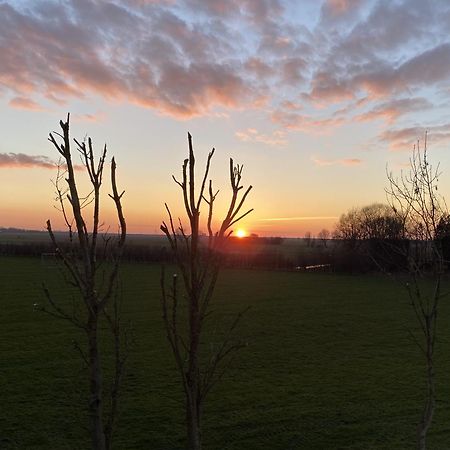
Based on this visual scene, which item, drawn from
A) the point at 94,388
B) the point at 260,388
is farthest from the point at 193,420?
the point at 260,388

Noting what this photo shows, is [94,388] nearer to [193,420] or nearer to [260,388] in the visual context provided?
[193,420]

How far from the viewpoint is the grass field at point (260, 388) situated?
261 inches

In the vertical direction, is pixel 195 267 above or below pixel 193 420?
above

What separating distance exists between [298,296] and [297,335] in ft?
34.2

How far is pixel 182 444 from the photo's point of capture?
6414 millimetres

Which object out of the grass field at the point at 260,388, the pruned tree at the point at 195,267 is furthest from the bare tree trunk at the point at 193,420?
the grass field at the point at 260,388

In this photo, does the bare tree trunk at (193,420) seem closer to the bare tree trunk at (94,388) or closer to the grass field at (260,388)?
the bare tree trunk at (94,388)

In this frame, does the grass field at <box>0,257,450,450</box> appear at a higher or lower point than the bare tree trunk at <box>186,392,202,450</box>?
lower

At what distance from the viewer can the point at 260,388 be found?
8898 mm

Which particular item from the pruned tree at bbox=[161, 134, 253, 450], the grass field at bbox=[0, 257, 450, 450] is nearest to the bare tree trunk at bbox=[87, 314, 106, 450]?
the pruned tree at bbox=[161, 134, 253, 450]

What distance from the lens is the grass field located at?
21.8ft

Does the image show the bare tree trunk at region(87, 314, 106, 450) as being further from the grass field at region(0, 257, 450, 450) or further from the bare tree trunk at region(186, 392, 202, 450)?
the grass field at region(0, 257, 450, 450)

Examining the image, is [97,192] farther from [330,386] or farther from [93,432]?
[330,386]

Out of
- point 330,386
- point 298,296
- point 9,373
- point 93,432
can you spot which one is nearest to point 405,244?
point 93,432
